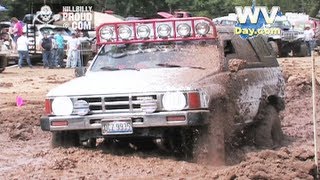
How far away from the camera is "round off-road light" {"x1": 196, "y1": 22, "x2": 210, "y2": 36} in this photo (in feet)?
30.2

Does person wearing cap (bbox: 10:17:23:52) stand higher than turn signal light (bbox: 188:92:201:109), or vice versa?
person wearing cap (bbox: 10:17:23:52)

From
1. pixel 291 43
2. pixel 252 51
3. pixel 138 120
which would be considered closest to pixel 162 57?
pixel 138 120

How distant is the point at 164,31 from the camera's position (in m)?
9.27

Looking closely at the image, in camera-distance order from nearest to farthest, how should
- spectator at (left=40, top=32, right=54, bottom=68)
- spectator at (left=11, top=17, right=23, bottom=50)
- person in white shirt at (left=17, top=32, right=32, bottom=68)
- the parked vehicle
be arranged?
person in white shirt at (left=17, top=32, right=32, bottom=68)
spectator at (left=40, top=32, right=54, bottom=68)
spectator at (left=11, top=17, right=23, bottom=50)
the parked vehicle

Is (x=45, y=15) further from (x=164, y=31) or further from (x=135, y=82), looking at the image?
(x=135, y=82)

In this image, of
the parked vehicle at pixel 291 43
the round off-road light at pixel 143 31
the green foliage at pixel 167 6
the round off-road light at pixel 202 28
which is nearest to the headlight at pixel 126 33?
the round off-road light at pixel 143 31

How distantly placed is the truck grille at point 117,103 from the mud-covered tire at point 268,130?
2502 millimetres

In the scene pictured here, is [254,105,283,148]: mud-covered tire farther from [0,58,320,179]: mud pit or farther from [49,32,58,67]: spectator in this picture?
[49,32,58,67]: spectator

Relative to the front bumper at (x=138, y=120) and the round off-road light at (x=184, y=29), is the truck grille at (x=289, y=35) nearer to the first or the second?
the round off-road light at (x=184, y=29)

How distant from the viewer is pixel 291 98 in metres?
15.1

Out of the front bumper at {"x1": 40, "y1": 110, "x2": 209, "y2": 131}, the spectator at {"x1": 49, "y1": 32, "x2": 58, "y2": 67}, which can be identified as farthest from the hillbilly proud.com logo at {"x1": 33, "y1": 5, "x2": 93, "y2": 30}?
the front bumper at {"x1": 40, "y1": 110, "x2": 209, "y2": 131}

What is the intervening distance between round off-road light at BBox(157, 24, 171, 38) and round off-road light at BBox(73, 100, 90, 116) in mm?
1610

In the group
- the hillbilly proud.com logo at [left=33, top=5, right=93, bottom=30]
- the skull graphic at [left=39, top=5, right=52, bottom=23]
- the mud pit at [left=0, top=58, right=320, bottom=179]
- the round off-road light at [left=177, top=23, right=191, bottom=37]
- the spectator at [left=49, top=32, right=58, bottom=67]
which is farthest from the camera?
the skull graphic at [left=39, top=5, right=52, bottom=23]

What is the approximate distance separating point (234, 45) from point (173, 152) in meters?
2.02
